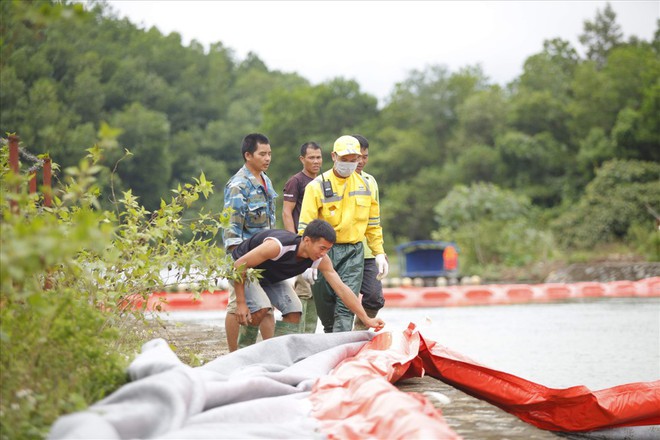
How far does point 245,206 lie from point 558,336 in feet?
27.4

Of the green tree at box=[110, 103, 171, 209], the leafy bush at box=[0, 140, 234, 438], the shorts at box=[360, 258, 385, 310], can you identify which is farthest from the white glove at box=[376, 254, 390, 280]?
the green tree at box=[110, 103, 171, 209]

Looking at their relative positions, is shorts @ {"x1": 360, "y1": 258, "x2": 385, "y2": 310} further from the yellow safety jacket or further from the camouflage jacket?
the camouflage jacket

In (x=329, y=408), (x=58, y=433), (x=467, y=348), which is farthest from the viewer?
(x=467, y=348)

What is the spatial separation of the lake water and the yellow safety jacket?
0.95 metres

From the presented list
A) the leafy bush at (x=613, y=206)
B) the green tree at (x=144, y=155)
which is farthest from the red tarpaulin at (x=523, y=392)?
the green tree at (x=144, y=155)

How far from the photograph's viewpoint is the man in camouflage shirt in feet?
23.7

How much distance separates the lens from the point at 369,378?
15.3 ft

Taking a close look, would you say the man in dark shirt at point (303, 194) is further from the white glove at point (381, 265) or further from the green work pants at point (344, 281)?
the white glove at point (381, 265)

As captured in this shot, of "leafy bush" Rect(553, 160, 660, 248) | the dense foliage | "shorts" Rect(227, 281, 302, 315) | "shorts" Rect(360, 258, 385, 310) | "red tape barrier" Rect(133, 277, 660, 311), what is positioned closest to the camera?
"shorts" Rect(227, 281, 302, 315)

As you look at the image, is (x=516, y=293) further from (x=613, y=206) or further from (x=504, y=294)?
(x=613, y=206)

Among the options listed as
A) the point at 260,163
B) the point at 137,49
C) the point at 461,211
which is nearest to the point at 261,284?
the point at 260,163

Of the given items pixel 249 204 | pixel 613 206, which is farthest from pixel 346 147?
pixel 613 206

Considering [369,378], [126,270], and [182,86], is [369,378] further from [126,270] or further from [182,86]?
[182,86]

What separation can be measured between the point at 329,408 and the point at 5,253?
1790 mm
